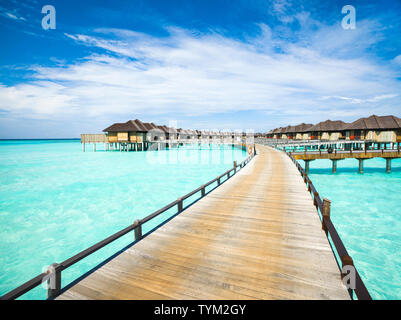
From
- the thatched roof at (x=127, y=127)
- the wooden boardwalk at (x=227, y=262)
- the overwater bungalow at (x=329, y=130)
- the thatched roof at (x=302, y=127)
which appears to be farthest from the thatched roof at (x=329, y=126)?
the wooden boardwalk at (x=227, y=262)

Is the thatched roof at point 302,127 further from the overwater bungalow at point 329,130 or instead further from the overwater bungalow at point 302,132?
the overwater bungalow at point 329,130

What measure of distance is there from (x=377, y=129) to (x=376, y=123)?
1300 millimetres

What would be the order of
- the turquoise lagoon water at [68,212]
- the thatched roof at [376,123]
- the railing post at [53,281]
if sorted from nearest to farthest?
the railing post at [53,281], the turquoise lagoon water at [68,212], the thatched roof at [376,123]

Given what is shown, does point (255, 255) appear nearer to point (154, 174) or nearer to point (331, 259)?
point (331, 259)

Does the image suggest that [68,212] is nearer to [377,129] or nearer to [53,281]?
[53,281]

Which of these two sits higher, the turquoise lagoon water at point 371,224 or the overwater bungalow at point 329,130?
the overwater bungalow at point 329,130

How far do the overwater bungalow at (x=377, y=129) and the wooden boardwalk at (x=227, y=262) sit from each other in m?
40.0

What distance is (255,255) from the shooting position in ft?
16.3

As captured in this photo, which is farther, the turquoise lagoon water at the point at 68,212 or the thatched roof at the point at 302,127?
the thatched roof at the point at 302,127

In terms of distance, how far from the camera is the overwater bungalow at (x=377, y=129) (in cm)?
3453

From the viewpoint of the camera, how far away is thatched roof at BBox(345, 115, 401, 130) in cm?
3471
